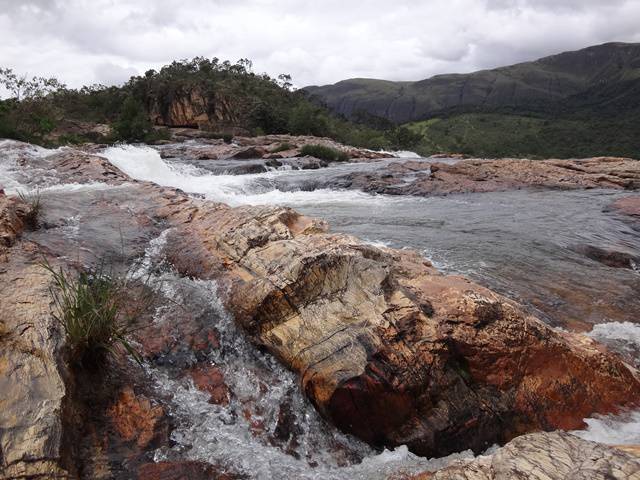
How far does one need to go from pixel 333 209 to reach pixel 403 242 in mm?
3597

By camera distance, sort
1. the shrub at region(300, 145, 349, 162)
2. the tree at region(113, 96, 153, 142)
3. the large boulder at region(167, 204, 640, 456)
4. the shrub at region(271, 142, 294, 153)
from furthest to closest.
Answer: the tree at region(113, 96, 153, 142)
the shrub at region(271, 142, 294, 153)
the shrub at region(300, 145, 349, 162)
the large boulder at region(167, 204, 640, 456)

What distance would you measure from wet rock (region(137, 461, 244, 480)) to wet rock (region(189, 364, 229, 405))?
617 mm

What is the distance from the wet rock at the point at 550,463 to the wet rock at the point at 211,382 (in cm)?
163

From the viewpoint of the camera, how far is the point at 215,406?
3.10 meters

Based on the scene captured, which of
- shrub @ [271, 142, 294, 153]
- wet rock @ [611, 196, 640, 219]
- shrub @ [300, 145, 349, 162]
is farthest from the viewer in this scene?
shrub @ [271, 142, 294, 153]

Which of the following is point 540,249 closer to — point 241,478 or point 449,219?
point 449,219

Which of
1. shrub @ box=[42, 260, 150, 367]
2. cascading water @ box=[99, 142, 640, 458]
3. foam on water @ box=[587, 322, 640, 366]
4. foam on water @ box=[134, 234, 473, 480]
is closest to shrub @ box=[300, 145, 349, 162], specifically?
cascading water @ box=[99, 142, 640, 458]

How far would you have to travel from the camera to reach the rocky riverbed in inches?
93.2

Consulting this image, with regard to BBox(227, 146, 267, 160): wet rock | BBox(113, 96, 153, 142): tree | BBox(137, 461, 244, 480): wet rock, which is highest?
BBox(113, 96, 153, 142): tree

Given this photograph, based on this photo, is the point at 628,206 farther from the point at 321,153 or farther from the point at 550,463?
the point at 321,153

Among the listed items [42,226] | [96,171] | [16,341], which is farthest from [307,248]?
[96,171]

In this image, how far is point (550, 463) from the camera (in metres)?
2.08

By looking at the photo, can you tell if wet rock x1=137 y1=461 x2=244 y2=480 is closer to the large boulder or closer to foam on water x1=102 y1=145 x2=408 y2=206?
the large boulder

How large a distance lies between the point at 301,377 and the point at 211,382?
0.69 m
